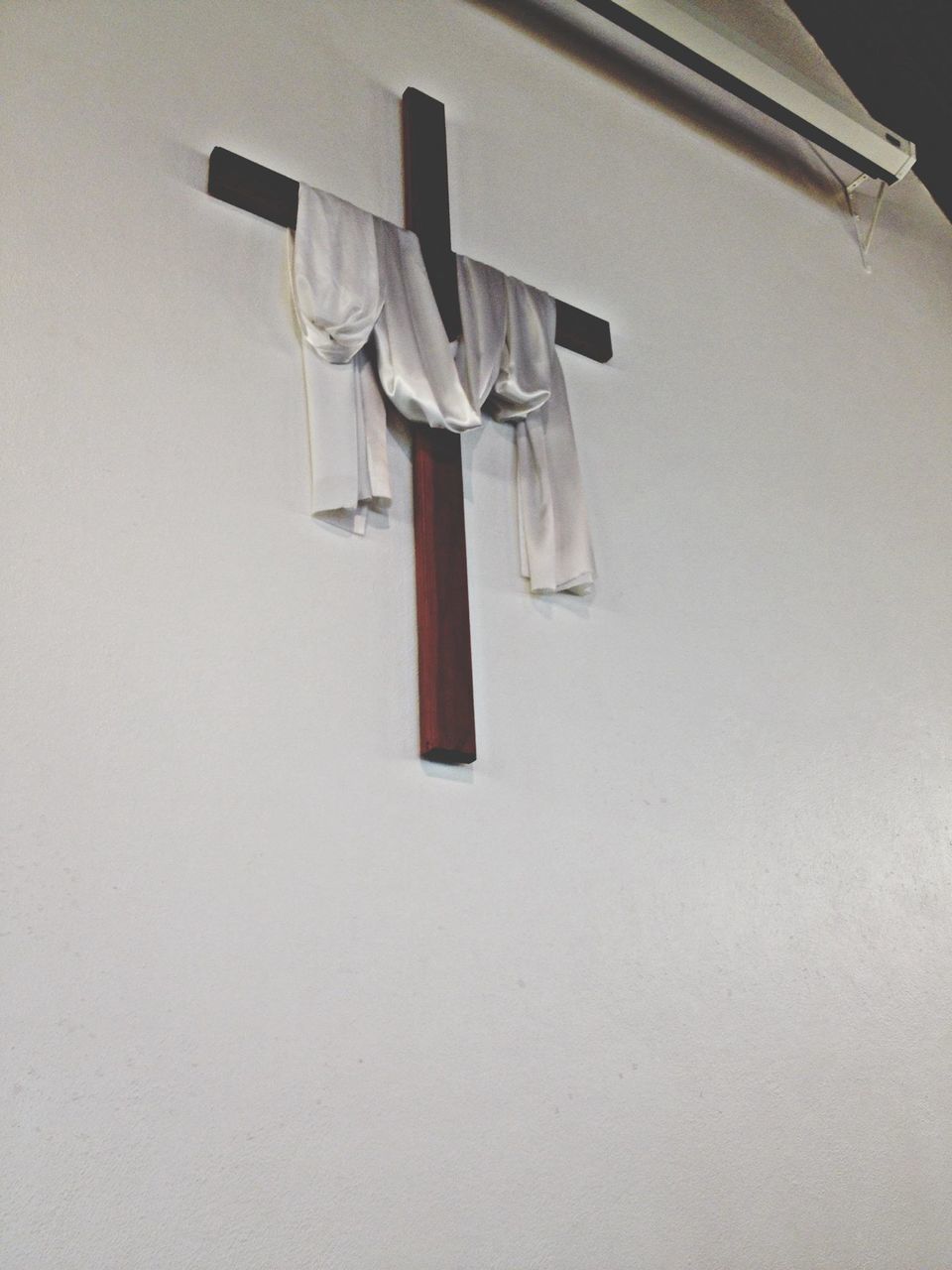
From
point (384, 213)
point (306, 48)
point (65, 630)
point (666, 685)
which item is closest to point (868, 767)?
point (666, 685)

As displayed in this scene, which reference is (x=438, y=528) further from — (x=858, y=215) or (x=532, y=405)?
(x=858, y=215)

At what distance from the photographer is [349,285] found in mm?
2484

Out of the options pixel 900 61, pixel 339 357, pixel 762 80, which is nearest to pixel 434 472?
pixel 339 357

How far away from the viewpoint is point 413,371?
249cm

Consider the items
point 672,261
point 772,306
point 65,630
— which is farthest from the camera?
point 772,306

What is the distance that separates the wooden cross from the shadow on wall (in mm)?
734

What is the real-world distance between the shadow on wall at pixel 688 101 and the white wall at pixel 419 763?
0.07 metres

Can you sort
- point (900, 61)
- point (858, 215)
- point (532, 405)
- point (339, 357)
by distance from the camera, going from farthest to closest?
point (858, 215) < point (900, 61) < point (532, 405) < point (339, 357)

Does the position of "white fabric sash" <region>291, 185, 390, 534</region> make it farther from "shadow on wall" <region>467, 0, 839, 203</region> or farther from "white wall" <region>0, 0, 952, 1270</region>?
"shadow on wall" <region>467, 0, 839, 203</region>

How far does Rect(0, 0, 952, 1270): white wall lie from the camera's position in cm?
189

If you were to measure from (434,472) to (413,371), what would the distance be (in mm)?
210

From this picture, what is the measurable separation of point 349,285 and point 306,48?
797mm

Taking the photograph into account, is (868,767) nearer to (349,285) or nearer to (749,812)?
(749,812)

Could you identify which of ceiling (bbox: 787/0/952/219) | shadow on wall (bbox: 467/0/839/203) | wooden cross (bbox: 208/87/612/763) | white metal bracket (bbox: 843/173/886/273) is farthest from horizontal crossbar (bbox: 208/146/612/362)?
ceiling (bbox: 787/0/952/219)
